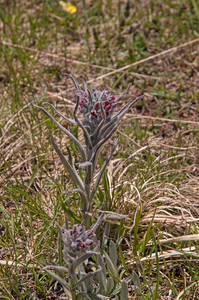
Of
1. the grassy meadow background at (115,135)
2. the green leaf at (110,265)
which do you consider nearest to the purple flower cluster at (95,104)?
the grassy meadow background at (115,135)

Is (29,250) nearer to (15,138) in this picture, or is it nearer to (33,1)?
(15,138)

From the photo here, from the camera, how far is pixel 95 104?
196 cm

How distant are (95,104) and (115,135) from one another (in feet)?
5.30

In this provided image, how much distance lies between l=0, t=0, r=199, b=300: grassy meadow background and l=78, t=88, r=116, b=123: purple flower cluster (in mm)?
807

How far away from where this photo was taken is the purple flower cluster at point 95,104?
6.41 feet

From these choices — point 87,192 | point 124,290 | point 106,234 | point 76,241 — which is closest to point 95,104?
point 87,192

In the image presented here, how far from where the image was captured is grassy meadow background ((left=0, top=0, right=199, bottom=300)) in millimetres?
2463

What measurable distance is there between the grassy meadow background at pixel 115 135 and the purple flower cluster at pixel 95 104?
807 millimetres

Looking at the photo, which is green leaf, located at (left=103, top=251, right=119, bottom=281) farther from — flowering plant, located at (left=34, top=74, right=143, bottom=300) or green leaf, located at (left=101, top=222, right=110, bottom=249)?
green leaf, located at (left=101, top=222, right=110, bottom=249)

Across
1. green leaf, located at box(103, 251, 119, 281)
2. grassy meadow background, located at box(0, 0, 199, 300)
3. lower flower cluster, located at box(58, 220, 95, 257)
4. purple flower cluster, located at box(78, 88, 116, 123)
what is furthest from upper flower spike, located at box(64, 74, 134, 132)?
green leaf, located at box(103, 251, 119, 281)

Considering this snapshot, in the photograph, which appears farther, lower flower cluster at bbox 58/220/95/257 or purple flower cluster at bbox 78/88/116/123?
purple flower cluster at bbox 78/88/116/123

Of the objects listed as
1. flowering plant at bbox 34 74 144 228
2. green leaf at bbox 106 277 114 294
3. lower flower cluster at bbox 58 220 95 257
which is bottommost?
green leaf at bbox 106 277 114 294

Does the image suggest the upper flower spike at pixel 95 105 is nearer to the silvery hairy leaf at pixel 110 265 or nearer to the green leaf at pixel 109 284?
the silvery hairy leaf at pixel 110 265

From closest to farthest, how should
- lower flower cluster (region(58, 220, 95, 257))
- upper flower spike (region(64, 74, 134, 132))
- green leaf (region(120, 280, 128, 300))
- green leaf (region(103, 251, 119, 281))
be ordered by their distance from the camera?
lower flower cluster (region(58, 220, 95, 257))
upper flower spike (region(64, 74, 134, 132))
green leaf (region(120, 280, 128, 300))
green leaf (region(103, 251, 119, 281))
